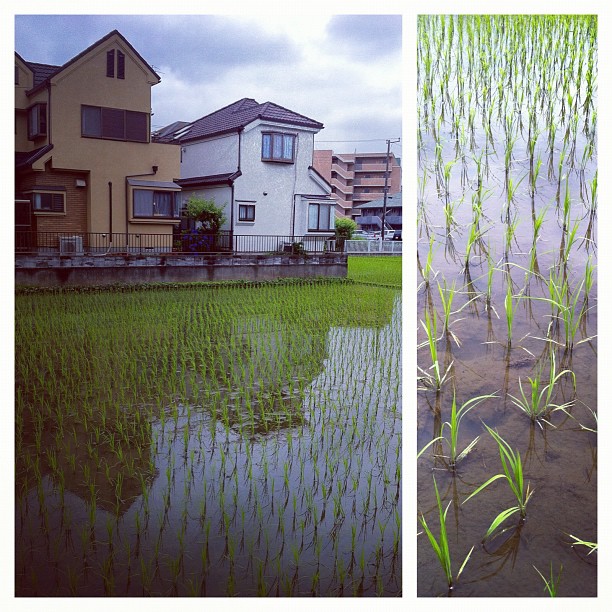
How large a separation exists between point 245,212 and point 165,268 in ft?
1.56

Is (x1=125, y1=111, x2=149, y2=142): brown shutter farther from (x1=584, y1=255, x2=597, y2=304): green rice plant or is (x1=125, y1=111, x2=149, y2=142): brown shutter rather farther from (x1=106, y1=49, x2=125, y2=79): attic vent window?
(x1=584, y1=255, x2=597, y2=304): green rice plant

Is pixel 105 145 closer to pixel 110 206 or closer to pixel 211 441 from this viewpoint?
pixel 110 206

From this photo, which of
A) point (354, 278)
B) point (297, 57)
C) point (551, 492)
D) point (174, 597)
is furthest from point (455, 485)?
point (297, 57)

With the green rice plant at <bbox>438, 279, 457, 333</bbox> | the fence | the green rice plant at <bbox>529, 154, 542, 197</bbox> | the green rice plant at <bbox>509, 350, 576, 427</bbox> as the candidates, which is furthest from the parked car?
the green rice plant at <bbox>509, 350, 576, 427</bbox>

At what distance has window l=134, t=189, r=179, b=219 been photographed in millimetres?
2805

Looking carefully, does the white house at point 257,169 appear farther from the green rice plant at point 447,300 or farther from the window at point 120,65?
the green rice plant at point 447,300

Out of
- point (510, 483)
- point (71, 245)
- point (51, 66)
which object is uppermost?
point (51, 66)

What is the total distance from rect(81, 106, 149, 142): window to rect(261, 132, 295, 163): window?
57 centimetres

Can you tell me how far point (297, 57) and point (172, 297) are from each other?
127 centimetres

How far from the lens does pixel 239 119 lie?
2.96 meters

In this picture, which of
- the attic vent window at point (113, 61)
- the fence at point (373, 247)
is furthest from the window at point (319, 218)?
the attic vent window at point (113, 61)

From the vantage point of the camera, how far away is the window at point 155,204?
2805 mm

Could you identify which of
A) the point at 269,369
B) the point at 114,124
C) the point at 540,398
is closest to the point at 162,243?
the point at 114,124

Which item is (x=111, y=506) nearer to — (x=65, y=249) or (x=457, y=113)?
(x=65, y=249)
